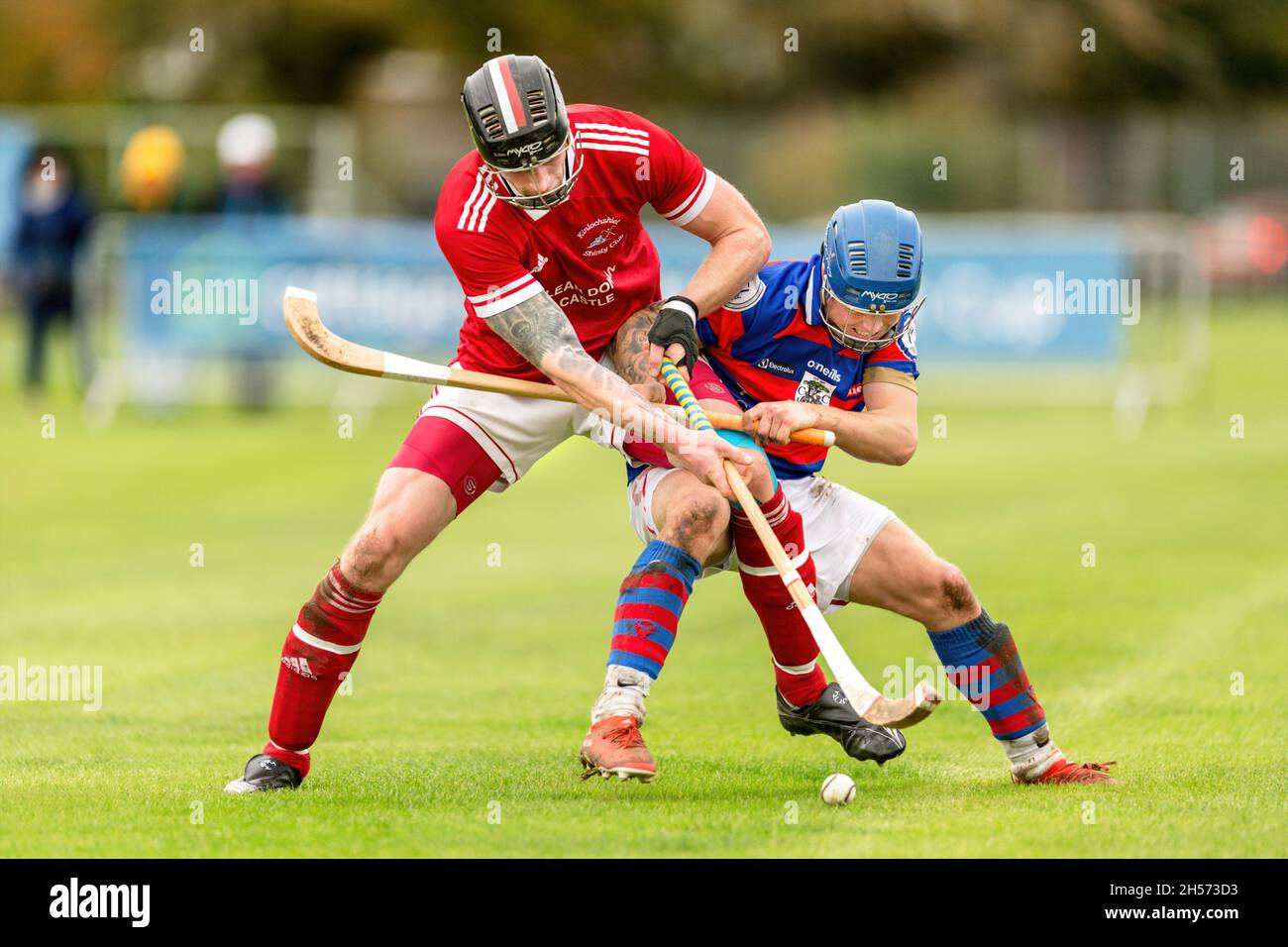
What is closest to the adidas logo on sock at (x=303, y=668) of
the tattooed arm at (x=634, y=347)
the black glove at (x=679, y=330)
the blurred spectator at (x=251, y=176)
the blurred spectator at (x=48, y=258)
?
the tattooed arm at (x=634, y=347)

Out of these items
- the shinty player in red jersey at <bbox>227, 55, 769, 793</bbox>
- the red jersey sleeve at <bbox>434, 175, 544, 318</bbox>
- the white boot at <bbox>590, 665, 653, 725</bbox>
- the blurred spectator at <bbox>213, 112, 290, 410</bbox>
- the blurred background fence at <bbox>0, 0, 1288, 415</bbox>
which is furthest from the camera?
the blurred spectator at <bbox>213, 112, 290, 410</bbox>

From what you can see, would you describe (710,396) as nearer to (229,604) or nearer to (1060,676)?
(1060,676)

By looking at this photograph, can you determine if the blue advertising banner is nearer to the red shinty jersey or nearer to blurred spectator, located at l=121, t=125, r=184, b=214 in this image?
blurred spectator, located at l=121, t=125, r=184, b=214

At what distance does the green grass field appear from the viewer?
5.71m

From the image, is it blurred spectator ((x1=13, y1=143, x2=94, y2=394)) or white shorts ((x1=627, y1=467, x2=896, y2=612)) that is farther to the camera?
blurred spectator ((x1=13, y1=143, x2=94, y2=394))

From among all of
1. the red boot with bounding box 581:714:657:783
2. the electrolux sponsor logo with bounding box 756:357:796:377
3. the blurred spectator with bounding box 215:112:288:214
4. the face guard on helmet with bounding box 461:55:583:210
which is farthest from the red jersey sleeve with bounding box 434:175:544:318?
the blurred spectator with bounding box 215:112:288:214

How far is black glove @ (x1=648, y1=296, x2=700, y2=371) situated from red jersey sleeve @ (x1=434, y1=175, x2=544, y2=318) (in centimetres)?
38

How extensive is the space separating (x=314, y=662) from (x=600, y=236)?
5.28 feet

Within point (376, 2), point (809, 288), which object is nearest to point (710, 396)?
point (809, 288)

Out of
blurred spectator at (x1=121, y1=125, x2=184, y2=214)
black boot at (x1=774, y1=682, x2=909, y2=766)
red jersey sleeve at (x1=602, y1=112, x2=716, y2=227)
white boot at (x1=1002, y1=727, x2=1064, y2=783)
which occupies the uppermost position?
blurred spectator at (x1=121, y1=125, x2=184, y2=214)

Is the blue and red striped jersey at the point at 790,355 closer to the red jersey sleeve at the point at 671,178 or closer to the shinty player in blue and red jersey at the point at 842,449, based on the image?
the shinty player in blue and red jersey at the point at 842,449

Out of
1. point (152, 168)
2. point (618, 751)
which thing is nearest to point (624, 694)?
point (618, 751)

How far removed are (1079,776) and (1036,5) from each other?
36856mm
